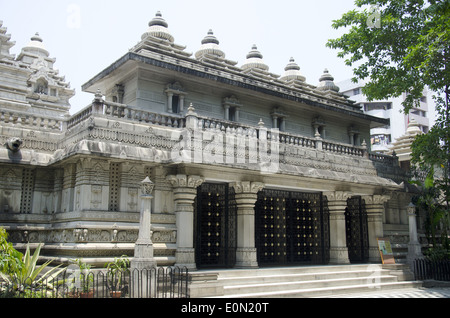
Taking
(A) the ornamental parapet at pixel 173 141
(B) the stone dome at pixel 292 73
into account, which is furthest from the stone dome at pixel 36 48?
(A) the ornamental parapet at pixel 173 141

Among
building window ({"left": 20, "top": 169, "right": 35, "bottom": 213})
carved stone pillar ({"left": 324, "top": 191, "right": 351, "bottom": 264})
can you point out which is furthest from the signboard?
building window ({"left": 20, "top": 169, "right": 35, "bottom": 213})

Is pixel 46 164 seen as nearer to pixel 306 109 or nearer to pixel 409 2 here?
pixel 306 109

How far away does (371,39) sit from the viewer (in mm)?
21094

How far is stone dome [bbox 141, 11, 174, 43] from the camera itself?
22969 millimetres

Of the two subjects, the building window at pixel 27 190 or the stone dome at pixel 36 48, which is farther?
the stone dome at pixel 36 48

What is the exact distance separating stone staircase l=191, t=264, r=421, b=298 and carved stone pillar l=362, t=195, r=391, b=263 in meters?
1.94

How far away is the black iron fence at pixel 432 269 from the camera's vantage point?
18.5m

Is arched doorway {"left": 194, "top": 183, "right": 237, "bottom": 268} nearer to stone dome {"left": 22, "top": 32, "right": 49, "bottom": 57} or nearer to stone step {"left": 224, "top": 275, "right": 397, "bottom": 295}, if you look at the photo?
stone step {"left": 224, "top": 275, "right": 397, "bottom": 295}

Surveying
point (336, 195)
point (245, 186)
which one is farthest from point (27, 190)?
point (336, 195)

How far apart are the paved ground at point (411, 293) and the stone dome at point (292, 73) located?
59.0ft

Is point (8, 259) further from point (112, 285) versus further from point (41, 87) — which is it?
point (41, 87)

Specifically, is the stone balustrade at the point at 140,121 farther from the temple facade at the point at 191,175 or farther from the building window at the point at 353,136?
the building window at the point at 353,136
